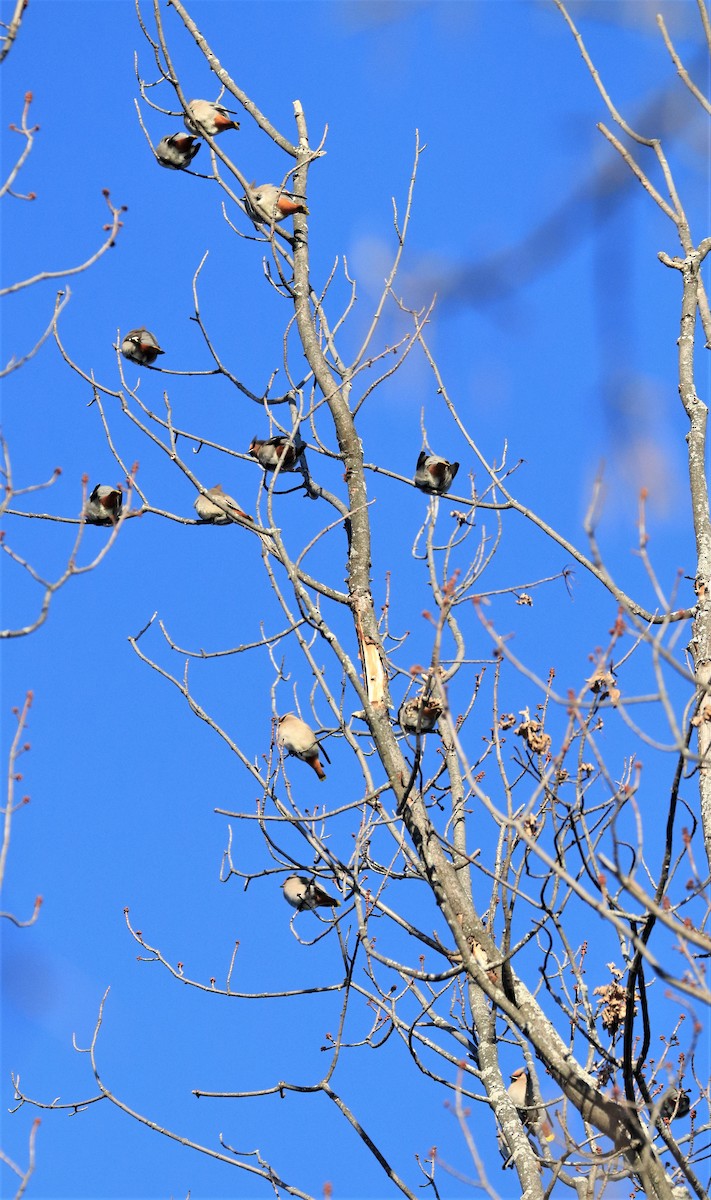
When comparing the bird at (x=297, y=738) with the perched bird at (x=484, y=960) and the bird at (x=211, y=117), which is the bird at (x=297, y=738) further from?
the bird at (x=211, y=117)

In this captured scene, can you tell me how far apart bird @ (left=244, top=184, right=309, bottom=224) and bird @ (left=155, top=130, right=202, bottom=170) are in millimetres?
426

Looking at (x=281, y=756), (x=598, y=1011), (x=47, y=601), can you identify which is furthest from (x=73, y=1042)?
(x=47, y=601)

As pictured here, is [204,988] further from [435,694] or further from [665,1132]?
[665,1132]

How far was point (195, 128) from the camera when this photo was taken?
5977mm

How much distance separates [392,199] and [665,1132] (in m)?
4.13

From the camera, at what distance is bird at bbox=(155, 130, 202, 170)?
6195mm

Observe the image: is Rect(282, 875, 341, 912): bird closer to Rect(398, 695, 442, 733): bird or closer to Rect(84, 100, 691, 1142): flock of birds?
Rect(84, 100, 691, 1142): flock of birds

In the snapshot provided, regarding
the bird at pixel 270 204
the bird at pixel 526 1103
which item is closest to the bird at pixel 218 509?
the bird at pixel 270 204

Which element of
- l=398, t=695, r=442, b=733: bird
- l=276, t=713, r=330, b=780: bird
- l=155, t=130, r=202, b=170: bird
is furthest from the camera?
l=155, t=130, r=202, b=170: bird

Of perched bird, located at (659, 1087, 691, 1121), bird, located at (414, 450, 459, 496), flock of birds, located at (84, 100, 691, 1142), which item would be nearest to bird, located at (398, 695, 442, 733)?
flock of birds, located at (84, 100, 691, 1142)

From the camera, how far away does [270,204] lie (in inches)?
234

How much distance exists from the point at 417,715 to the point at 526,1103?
1708 millimetres

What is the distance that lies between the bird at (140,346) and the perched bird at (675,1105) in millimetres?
4031

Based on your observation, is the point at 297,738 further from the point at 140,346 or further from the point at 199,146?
the point at 199,146
